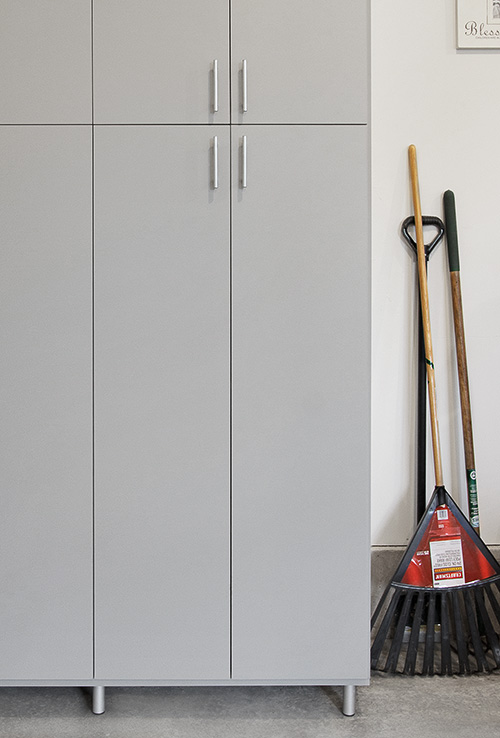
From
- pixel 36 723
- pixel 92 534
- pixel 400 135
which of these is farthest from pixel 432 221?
pixel 36 723

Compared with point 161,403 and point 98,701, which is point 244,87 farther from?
point 98,701

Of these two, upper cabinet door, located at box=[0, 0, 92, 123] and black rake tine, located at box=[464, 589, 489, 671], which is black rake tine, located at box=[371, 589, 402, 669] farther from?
upper cabinet door, located at box=[0, 0, 92, 123]

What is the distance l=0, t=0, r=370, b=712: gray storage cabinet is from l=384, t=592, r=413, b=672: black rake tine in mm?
261

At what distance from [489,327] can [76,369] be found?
4.83 ft

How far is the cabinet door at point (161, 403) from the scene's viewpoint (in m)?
1.76

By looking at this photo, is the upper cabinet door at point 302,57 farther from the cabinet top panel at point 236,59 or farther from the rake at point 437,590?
the rake at point 437,590

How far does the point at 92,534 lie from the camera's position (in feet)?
5.88

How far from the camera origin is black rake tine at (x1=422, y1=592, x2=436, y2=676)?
2.01m

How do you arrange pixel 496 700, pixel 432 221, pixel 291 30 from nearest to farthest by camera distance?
pixel 291 30 → pixel 496 700 → pixel 432 221

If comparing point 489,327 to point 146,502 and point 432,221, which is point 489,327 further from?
point 146,502

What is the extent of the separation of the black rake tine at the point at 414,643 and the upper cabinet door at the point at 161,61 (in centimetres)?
163

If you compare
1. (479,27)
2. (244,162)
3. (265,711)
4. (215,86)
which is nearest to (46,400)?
(244,162)

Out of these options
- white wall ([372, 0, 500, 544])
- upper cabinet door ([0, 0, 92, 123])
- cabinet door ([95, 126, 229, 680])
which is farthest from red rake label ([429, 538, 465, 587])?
upper cabinet door ([0, 0, 92, 123])

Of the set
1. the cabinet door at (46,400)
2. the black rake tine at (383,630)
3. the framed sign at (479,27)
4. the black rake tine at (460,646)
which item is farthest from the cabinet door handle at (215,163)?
the black rake tine at (460,646)
